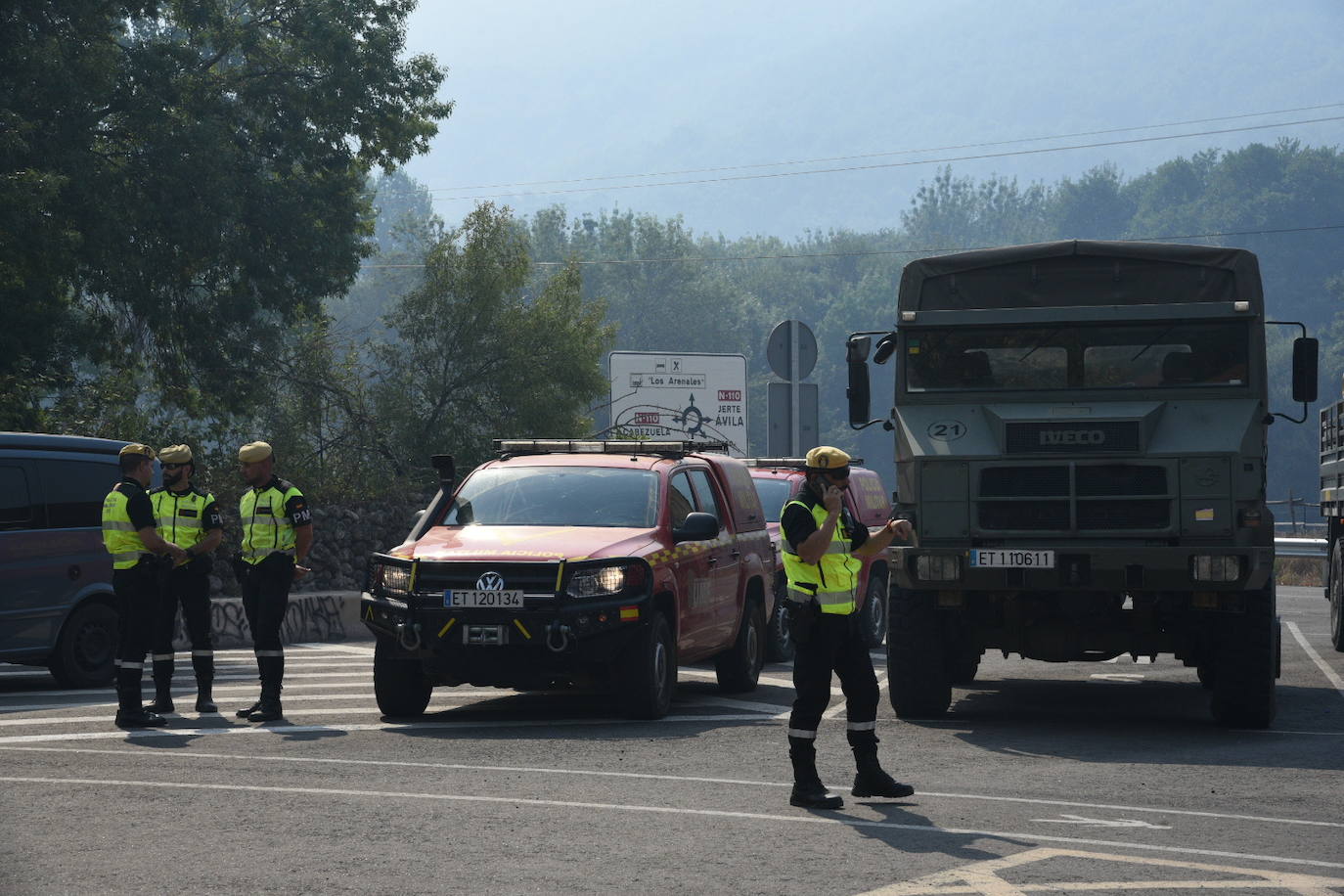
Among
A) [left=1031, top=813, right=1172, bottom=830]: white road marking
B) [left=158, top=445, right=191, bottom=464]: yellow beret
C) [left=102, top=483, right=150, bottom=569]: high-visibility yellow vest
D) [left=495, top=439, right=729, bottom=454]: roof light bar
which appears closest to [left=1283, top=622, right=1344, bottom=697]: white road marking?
[left=495, top=439, right=729, bottom=454]: roof light bar

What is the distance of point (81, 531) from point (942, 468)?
24.4 ft

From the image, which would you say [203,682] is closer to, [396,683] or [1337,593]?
[396,683]

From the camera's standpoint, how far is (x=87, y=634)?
50.8 ft

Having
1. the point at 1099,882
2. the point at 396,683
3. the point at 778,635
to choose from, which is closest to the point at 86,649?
the point at 396,683

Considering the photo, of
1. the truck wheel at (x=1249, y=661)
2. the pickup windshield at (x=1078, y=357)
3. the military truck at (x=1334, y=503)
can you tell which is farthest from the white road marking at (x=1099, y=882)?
the military truck at (x=1334, y=503)

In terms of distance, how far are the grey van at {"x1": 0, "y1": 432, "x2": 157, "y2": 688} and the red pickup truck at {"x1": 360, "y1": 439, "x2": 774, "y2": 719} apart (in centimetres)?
376

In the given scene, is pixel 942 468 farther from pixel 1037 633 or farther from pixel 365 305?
pixel 365 305

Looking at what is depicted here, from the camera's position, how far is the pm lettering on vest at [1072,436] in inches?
473

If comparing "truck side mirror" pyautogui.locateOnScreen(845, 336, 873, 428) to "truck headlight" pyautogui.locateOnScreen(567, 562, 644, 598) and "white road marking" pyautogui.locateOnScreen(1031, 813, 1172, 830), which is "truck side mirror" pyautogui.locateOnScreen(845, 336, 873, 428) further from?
"white road marking" pyautogui.locateOnScreen(1031, 813, 1172, 830)

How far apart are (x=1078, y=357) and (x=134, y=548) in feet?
21.1

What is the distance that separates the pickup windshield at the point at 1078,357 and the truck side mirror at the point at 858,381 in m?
0.33

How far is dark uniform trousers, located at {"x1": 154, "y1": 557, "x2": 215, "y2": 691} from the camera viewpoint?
12.6 metres

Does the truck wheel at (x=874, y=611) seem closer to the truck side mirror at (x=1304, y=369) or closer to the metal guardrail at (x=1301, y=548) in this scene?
the truck side mirror at (x=1304, y=369)

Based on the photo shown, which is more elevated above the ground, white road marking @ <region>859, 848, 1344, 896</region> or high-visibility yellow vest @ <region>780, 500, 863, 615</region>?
high-visibility yellow vest @ <region>780, 500, 863, 615</region>
